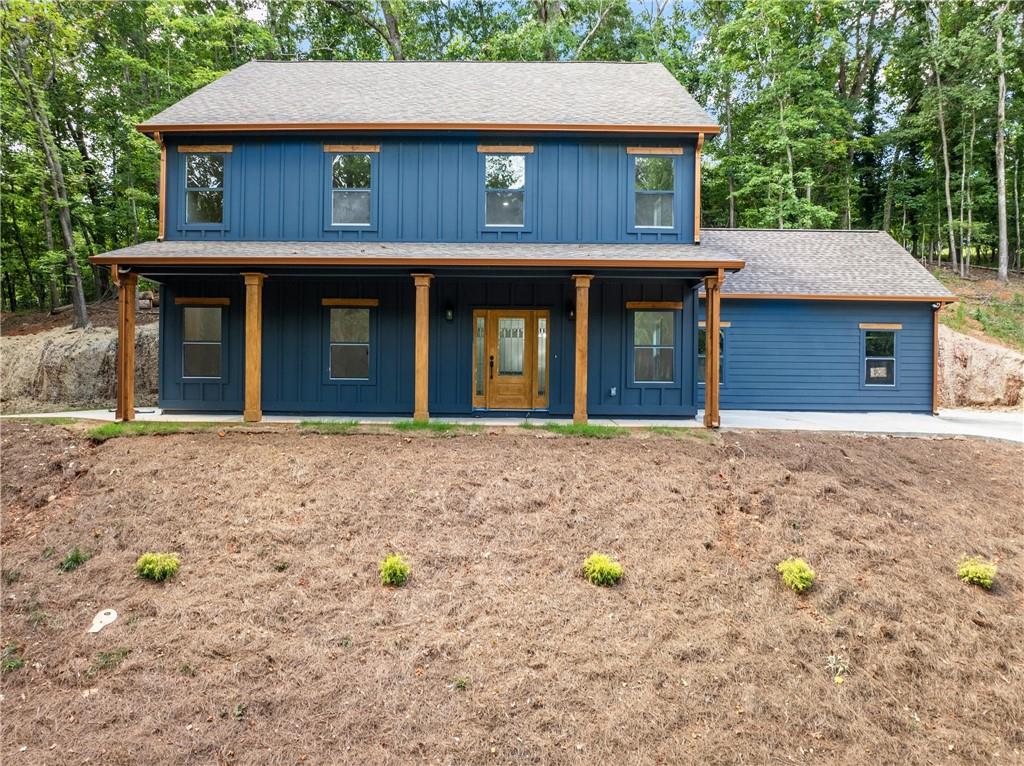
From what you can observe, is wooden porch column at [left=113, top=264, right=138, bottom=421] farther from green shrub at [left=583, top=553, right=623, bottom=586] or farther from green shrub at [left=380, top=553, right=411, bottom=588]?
green shrub at [left=583, top=553, right=623, bottom=586]

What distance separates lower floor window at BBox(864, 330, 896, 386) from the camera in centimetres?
1197

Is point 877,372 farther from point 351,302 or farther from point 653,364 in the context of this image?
point 351,302

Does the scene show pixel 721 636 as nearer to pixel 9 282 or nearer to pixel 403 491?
pixel 403 491

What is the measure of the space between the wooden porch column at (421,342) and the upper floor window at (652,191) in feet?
13.8

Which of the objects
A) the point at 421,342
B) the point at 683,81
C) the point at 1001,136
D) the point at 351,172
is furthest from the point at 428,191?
the point at 1001,136

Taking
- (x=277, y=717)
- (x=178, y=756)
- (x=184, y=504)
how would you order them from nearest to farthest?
1. (x=178, y=756)
2. (x=277, y=717)
3. (x=184, y=504)

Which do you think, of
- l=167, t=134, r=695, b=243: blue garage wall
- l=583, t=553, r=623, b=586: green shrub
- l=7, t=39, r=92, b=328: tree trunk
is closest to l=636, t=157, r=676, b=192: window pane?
l=167, t=134, r=695, b=243: blue garage wall

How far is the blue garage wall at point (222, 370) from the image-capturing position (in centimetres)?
995

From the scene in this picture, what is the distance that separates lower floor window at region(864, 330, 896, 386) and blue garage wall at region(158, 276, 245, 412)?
44.0 feet

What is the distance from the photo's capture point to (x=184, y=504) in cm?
564

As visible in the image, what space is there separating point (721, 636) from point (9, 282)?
94.6 feet

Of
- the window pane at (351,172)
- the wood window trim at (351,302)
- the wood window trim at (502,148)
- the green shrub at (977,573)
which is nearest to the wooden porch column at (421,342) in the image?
the wood window trim at (351,302)

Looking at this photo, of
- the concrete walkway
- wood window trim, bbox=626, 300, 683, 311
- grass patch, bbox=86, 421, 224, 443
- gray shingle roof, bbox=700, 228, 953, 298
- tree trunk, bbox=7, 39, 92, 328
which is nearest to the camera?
grass patch, bbox=86, 421, 224, 443

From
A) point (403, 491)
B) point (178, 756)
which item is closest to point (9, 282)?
point (403, 491)
